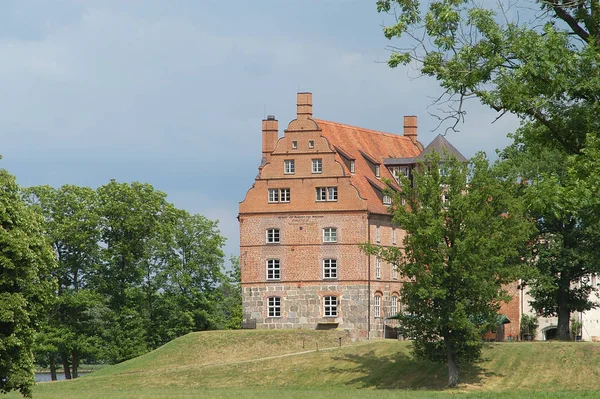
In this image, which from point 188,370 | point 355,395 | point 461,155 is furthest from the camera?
point 461,155

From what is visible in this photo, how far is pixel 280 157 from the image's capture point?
240 ft

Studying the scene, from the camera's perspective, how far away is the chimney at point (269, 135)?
7906cm

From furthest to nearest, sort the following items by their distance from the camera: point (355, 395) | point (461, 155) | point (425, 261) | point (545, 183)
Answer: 1. point (461, 155)
2. point (425, 261)
3. point (355, 395)
4. point (545, 183)

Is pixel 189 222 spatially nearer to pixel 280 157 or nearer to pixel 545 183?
pixel 280 157

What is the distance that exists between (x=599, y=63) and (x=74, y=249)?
5878 cm

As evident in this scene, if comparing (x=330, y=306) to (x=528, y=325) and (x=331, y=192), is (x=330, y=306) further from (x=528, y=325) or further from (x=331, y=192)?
(x=528, y=325)

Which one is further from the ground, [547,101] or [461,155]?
[461,155]

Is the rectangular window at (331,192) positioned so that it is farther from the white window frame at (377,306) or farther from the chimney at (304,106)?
the white window frame at (377,306)

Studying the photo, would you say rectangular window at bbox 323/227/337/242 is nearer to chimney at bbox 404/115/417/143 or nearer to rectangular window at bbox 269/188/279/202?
rectangular window at bbox 269/188/279/202

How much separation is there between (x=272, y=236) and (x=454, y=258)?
865 inches

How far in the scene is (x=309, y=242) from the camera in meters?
73.5

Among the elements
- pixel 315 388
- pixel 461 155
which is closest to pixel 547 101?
pixel 315 388

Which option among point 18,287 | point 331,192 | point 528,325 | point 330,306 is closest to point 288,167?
point 331,192

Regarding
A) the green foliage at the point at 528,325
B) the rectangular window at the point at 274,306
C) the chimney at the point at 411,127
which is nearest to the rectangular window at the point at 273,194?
the rectangular window at the point at 274,306
